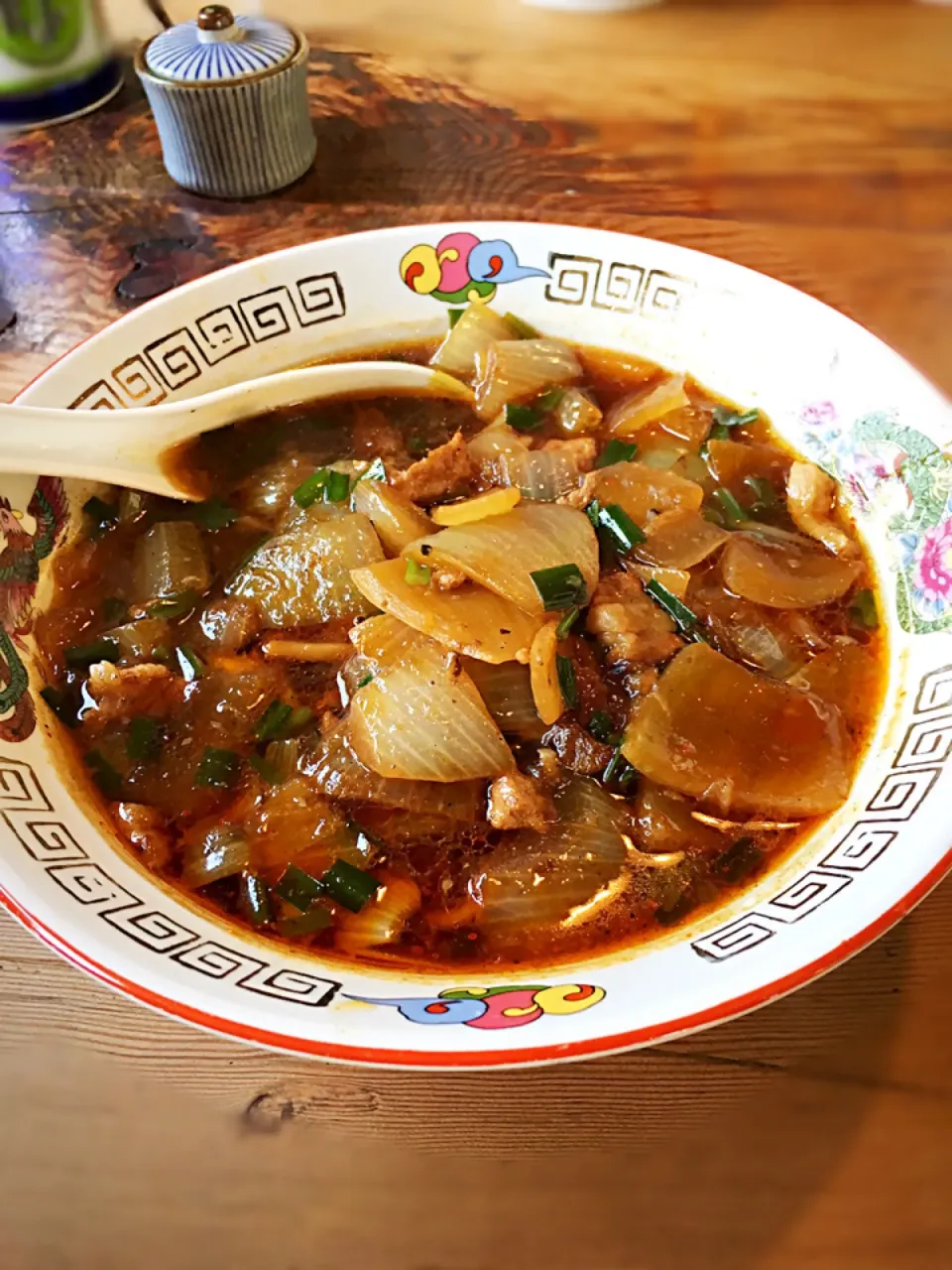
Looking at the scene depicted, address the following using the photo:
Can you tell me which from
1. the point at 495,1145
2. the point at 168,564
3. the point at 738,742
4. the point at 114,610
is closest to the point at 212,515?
the point at 168,564

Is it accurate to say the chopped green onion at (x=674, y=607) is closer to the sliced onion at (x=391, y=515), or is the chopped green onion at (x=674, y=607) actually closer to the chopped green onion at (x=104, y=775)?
the sliced onion at (x=391, y=515)

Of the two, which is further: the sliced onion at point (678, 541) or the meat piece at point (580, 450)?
the meat piece at point (580, 450)

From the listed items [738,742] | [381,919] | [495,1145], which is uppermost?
[738,742]

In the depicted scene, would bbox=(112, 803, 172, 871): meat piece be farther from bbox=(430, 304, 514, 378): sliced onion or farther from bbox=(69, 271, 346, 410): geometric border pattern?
bbox=(430, 304, 514, 378): sliced onion

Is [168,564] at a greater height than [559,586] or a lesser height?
lesser

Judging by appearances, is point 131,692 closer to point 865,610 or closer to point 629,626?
point 629,626

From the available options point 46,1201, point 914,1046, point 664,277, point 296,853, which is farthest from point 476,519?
point 46,1201

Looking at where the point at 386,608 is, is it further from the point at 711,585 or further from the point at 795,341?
the point at 795,341

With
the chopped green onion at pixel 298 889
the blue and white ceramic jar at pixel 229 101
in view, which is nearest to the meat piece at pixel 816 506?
the chopped green onion at pixel 298 889
